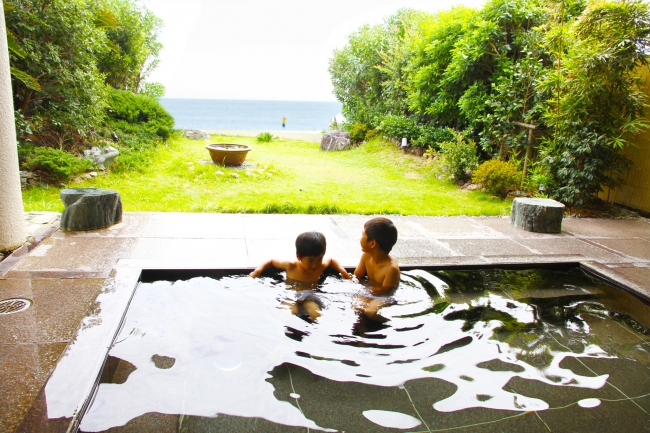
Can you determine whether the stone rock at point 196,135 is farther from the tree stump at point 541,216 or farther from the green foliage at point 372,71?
the tree stump at point 541,216

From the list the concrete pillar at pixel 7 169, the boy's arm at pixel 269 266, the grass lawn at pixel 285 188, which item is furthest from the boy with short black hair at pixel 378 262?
the concrete pillar at pixel 7 169

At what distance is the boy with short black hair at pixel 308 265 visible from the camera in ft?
10.8

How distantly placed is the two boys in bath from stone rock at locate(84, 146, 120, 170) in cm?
644

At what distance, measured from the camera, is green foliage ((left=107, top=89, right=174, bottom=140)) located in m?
11.2

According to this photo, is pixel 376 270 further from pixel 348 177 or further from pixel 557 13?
pixel 557 13

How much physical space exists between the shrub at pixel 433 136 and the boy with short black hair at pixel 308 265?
8415mm

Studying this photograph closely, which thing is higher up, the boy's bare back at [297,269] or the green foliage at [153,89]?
the green foliage at [153,89]

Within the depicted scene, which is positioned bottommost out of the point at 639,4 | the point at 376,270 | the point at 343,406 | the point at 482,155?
the point at 343,406

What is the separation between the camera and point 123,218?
18.1 ft

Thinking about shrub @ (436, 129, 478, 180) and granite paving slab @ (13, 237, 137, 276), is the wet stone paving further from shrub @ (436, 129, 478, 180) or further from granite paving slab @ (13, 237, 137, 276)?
shrub @ (436, 129, 478, 180)

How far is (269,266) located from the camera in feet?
12.2

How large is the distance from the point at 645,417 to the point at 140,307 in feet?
10.3

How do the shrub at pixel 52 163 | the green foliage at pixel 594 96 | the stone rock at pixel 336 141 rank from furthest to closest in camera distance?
the stone rock at pixel 336 141 < the shrub at pixel 52 163 < the green foliage at pixel 594 96

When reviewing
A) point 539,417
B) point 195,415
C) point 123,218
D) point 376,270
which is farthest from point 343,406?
point 123,218
